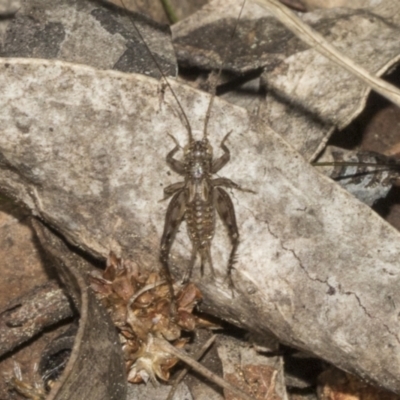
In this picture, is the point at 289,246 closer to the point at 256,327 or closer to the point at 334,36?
the point at 256,327

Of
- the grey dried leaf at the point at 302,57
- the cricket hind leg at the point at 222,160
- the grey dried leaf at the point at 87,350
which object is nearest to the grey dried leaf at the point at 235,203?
the cricket hind leg at the point at 222,160

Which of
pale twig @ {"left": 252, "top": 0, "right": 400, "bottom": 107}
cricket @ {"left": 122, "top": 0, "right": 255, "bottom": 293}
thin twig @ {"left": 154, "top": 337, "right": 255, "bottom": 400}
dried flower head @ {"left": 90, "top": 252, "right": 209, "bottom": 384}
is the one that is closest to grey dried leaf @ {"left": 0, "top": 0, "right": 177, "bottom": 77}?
cricket @ {"left": 122, "top": 0, "right": 255, "bottom": 293}

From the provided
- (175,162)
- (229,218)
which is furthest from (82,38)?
(229,218)

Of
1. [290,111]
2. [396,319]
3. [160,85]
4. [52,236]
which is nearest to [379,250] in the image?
[396,319]

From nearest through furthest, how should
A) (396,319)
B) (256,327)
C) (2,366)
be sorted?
(396,319)
(256,327)
(2,366)

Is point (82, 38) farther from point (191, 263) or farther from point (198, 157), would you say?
point (191, 263)

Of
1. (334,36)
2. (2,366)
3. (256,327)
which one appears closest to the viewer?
(256,327)
